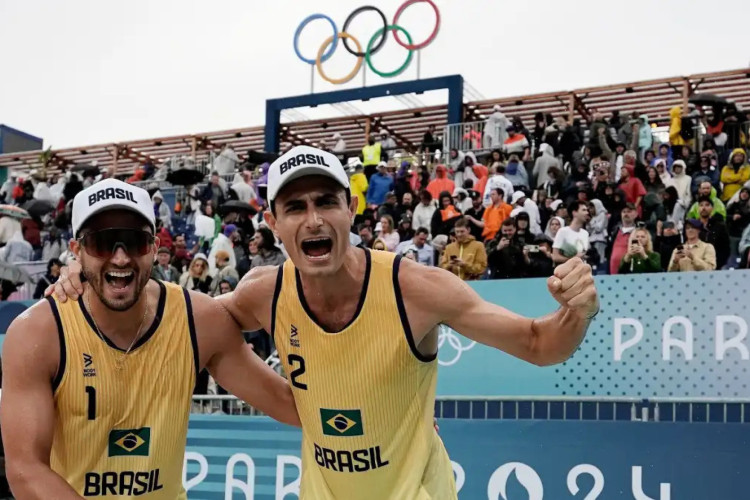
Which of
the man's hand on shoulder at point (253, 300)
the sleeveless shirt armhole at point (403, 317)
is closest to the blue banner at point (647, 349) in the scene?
the sleeveless shirt armhole at point (403, 317)

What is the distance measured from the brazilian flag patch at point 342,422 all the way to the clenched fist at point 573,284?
108 centimetres

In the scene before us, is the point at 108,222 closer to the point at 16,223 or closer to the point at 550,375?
the point at 550,375

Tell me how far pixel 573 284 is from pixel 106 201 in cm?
191

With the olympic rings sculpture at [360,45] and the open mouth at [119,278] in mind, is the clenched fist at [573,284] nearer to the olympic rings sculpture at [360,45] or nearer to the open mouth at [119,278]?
the open mouth at [119,278]

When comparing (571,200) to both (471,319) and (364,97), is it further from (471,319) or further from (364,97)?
(364,97)

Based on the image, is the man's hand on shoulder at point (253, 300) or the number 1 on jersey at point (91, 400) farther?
the man's hand on shoulder at point (253, 300)

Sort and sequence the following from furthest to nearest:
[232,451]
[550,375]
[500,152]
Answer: [500,152], [550,375], [232,451]

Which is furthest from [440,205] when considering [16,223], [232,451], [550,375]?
[16,223]

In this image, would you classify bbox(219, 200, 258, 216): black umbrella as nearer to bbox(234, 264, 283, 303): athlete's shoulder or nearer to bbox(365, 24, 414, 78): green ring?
bbox(365, 24, 414, 78): green ring

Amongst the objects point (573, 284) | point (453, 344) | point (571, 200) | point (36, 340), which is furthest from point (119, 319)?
point (571, 200)

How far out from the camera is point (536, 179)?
16562mm

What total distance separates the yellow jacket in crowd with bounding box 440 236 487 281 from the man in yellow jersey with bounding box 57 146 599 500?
302 inches

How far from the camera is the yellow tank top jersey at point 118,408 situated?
3.88 m

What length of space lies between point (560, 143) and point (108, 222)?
1429cm
